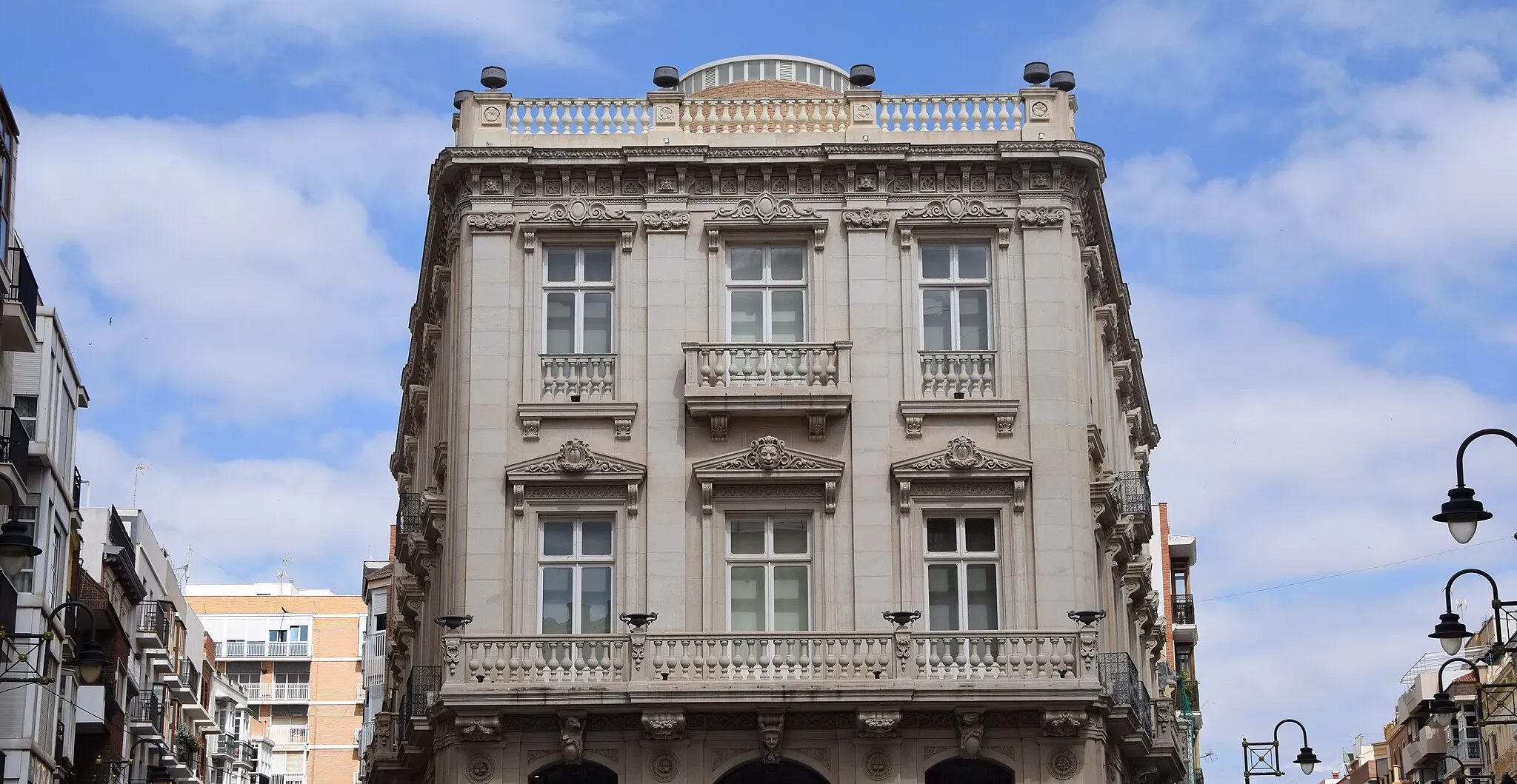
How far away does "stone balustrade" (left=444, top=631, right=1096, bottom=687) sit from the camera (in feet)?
125

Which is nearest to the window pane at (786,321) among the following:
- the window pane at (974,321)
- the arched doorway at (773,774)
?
the window pane at (974,321)

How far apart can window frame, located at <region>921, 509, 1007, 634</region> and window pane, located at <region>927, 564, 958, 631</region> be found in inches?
1.0

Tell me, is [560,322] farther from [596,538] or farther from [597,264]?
[596,538]

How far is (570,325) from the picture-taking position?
41.0 m

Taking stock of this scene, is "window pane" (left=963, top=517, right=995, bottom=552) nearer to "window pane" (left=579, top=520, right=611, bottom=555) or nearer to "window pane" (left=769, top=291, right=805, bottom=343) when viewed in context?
"window pane" (left=769, top=291, right=805, bottom=343)

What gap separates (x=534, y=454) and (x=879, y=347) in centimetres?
653

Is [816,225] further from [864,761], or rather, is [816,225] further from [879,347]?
[864,761]

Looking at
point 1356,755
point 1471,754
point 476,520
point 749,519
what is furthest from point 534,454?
point 1356,755

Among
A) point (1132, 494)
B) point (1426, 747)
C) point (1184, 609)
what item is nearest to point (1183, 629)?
point (1184, 609)

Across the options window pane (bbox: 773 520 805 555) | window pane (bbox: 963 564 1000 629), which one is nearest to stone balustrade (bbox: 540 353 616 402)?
window pane (bbox: 773 520 805 555)

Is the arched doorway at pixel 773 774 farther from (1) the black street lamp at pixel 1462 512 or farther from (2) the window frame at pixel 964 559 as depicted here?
(1) the black street lamp at pixel 1462 512

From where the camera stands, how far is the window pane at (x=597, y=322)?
40.9 m

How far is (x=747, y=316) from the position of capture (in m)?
41.1

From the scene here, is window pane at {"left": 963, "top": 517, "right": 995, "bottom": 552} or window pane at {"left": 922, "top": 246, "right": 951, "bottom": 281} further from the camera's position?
window pane at {"left": 922, "top": 246, "right": 951, "bottom": 281}
